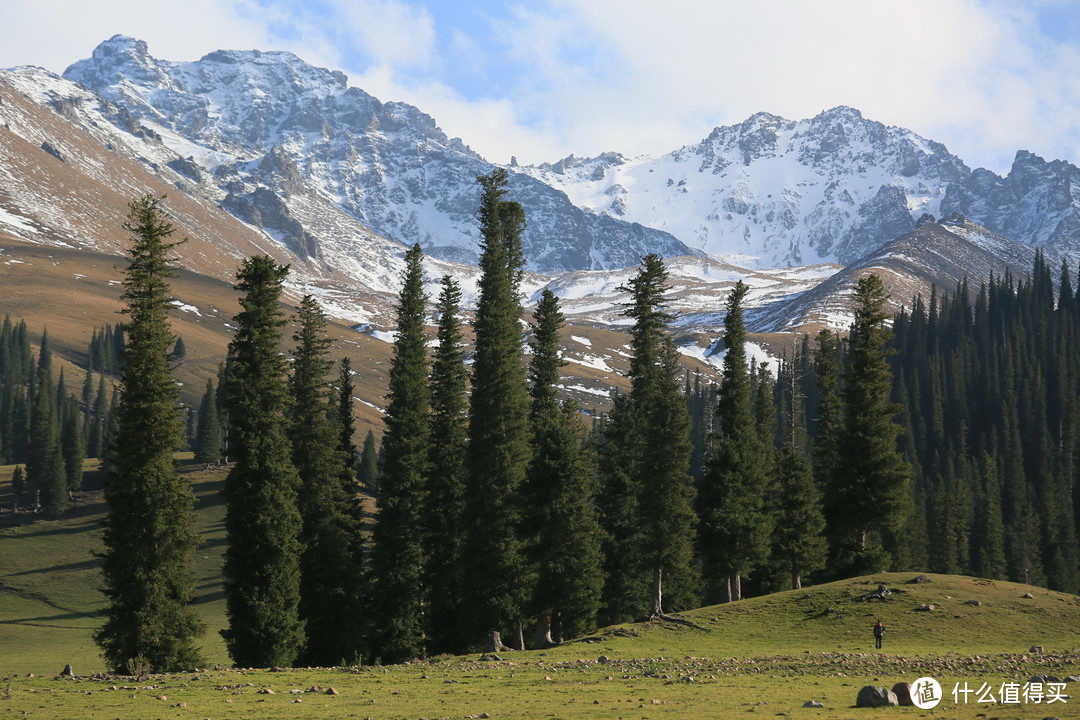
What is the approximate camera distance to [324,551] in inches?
2474

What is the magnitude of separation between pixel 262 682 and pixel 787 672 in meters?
19.2

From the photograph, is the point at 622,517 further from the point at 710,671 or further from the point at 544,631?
the point at 710,671

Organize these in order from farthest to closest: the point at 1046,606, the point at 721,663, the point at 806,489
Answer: the point at 806,489 < the point at 1046,606 < the point at 721,663

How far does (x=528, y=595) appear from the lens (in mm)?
61125

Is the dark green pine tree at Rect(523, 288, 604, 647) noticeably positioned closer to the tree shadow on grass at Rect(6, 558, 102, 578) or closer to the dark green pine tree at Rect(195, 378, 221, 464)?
the tree shadow on grass at Rect(6, 558, 102, 578)

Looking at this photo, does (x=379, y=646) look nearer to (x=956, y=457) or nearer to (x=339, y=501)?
(x=339, y=501)

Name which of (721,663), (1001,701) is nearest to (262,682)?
(721,663)

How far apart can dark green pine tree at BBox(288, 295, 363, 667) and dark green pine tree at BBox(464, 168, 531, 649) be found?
749 cm

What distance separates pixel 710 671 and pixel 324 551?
3060 cm

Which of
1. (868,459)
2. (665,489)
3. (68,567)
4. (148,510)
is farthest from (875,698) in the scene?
(68,567)

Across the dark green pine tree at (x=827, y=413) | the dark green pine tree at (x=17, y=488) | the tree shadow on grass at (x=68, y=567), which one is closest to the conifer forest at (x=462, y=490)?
the dark green pine tree at (x=827, y=413)

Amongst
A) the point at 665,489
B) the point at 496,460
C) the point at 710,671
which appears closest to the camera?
the point at 710,671

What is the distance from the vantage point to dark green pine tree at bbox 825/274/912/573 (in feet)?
243

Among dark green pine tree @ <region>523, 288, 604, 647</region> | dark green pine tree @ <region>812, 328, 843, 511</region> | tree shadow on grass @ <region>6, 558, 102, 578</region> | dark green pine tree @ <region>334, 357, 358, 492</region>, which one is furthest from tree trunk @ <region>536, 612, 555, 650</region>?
tree shadow on grass @ <region>6, 558, 102, 578</region>
